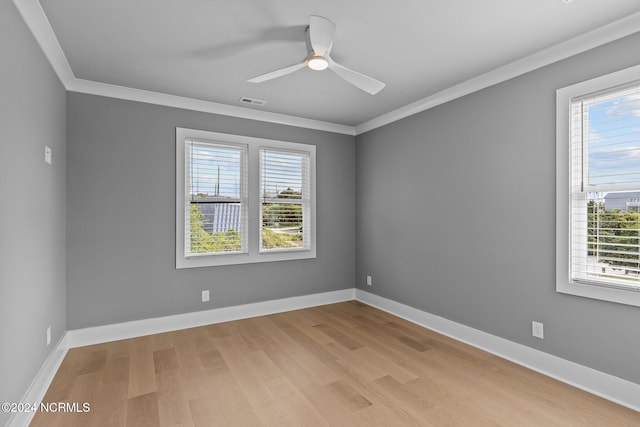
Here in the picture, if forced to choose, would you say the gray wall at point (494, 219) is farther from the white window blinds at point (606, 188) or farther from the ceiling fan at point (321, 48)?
the ceiling fan at point (321, 48)

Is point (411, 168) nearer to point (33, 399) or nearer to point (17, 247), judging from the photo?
point (17, 247)

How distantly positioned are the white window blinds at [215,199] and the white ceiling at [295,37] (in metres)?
0.76

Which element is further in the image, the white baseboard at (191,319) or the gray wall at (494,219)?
the white baseboard at (191,319)

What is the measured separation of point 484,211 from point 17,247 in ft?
11.6

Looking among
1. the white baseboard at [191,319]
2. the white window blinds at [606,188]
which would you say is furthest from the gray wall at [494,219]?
the white baseboard at [191,319]

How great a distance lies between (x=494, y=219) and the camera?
118 inches

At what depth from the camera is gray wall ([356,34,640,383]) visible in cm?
236

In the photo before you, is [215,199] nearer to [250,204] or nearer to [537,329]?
[250,204]

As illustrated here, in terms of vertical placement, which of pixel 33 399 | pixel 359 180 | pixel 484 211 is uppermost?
pixel 359 180

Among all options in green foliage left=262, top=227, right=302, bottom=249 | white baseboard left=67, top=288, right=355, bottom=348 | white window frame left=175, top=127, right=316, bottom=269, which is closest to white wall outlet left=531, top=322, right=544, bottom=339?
white baseboard left=67, top=288, right=355, bottom=348

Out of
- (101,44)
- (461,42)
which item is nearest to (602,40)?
(461,42)

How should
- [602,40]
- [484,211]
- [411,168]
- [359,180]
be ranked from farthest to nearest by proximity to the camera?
1. [359,180]
2. [411,168]
3. [484,211]
4. [602,40]

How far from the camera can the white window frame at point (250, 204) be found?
3615 mm

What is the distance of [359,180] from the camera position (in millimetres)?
4801
